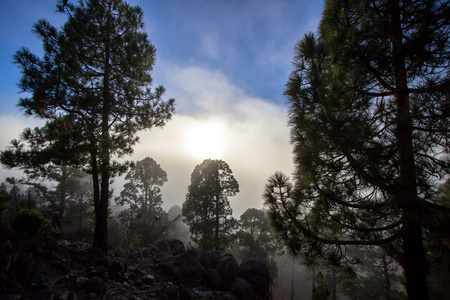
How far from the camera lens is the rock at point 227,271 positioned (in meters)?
9.10

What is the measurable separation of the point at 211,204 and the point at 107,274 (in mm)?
11812

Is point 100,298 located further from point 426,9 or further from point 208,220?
point 208,220

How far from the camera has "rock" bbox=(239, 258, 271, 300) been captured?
9.20 m

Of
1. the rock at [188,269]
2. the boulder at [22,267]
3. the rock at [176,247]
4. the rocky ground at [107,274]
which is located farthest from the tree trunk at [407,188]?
the rock at [176,247]

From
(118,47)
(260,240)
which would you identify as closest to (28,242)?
(118,47)

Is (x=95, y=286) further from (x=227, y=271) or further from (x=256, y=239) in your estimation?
(x=256, y=239)

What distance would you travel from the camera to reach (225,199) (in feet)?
58.4

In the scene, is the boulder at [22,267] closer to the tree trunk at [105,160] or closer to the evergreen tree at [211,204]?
the tree trunk at [105,160]

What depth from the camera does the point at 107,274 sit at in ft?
19.5

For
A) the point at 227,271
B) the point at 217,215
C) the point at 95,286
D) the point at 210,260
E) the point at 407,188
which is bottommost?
the point at 227,271

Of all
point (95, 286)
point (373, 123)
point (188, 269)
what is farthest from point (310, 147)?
point (188, 269)

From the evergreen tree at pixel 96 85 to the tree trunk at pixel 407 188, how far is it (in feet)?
25.9

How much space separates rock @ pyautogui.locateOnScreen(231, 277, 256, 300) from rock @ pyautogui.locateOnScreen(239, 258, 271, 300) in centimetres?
71

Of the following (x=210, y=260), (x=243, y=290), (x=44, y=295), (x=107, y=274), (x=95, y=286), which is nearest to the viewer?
(x=44, y=295)
